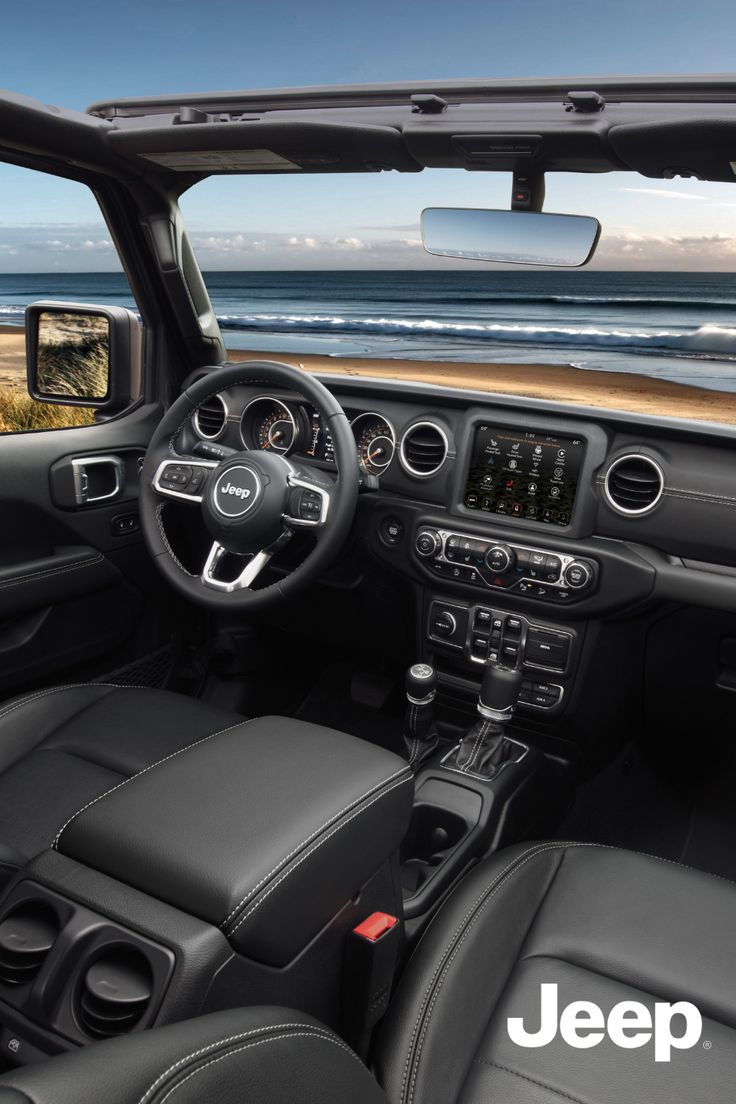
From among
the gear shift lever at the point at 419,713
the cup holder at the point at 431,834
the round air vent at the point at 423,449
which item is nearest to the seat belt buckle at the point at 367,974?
the cup holder at the point at 431,834

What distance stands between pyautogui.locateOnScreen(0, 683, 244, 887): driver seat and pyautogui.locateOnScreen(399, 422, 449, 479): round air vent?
3.01 ft

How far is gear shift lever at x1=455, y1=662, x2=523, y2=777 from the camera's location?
234 centimetres

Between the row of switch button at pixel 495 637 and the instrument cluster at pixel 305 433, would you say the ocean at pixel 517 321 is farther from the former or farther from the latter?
the row of switch button at pixel 495 637

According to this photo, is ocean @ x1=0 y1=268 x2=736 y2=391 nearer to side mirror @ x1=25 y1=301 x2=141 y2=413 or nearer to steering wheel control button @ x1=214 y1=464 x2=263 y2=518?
side mirror @ x1=25 y1=301 x2=141 y2=413

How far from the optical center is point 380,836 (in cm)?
126

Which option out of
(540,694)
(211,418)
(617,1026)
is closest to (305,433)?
(211,418)

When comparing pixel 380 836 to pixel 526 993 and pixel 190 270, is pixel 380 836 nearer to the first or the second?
pixel 526 993

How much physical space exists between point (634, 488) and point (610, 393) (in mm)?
436

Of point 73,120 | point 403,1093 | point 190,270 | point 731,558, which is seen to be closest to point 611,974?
point 403,1093

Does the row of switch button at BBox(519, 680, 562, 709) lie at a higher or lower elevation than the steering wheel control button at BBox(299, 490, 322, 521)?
lower

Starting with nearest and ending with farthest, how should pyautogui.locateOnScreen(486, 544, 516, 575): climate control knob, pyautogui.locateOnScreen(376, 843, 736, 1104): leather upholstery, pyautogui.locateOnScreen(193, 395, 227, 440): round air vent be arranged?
1. pyautogui.locateOnScreen(376, 843, 736, 1104): leather upholstery
2. pyautogui.locateOnScreen(486, 544, 516, 575): climate control knob
3. pyautogui.locateOnScreen(193, 395, 227, 440): round air vent

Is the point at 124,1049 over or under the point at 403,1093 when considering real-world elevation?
over

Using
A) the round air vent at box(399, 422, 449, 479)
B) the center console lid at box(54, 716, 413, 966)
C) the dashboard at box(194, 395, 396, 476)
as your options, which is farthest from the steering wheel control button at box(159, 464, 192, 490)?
the center console lid at box(54, 716, 413, 966)

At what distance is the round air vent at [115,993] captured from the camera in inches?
39.1
